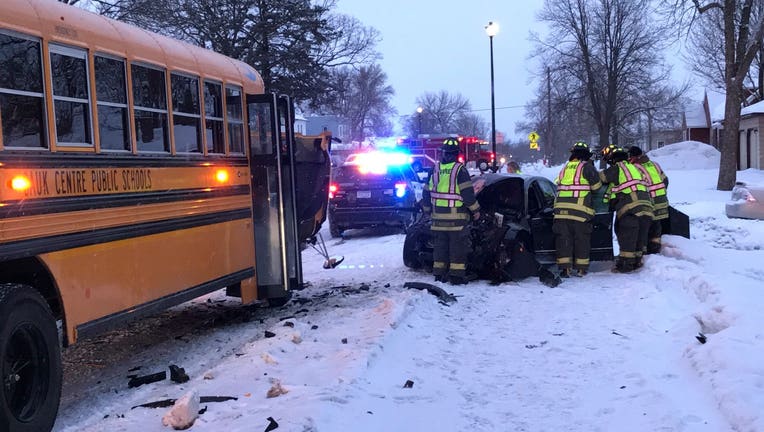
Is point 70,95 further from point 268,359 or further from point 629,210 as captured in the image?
point 629,210

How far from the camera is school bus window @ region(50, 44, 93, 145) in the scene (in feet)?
14.7

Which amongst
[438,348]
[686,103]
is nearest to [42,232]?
[438,348]

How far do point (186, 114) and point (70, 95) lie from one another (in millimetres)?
1607

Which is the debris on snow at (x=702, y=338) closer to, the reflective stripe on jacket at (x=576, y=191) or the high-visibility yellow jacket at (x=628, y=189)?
the reflective stripe on jacket at (x=576, y=191)

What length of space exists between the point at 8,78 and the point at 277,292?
13.1 feet

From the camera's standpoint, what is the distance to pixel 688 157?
40.8m

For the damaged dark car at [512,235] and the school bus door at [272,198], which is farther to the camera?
the damaged dark car at [512,235]

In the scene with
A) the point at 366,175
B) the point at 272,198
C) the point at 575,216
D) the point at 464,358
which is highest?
the point at 366,175

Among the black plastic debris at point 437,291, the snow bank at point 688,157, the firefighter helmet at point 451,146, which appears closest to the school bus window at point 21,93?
the black plastic debris at point 437,291

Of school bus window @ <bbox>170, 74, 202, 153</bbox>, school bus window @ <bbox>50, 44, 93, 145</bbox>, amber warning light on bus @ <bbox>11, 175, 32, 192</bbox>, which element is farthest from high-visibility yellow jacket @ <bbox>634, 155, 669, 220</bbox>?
amber warning light on bus @ <bbox>11, 175, 32, 192</bbox>

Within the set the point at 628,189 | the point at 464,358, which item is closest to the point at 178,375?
the point at 464,358

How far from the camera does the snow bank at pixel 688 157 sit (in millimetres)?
39531

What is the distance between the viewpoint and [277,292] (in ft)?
24.8

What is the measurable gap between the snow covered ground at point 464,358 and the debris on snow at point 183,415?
0.10 m
